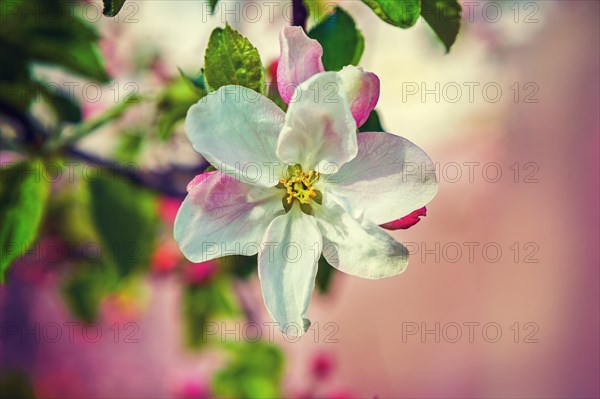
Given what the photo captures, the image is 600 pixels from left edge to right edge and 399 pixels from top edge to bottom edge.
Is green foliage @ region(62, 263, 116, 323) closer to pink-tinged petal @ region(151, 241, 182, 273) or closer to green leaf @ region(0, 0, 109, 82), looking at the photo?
pink-tinged petal @ region(151, 241, 182, 273)

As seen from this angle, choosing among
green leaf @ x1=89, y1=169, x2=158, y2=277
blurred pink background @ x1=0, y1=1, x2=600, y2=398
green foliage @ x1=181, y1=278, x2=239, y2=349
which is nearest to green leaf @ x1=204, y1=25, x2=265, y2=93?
green leaf @ x1=89, y1=169, x2=158, y2=277

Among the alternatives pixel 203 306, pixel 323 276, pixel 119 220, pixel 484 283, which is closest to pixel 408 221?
pixel 323 276

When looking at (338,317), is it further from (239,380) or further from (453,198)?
(239,380)

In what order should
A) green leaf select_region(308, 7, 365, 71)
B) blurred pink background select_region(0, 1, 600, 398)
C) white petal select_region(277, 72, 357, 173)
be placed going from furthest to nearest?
blurred pink background select_region(0, 1, 600, 398) < green leaf select_region(308, 7, 365, 71) < white petal select_region(277, 72, 357, 173)

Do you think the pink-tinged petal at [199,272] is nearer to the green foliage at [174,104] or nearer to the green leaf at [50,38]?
the green foliage at [174,104]

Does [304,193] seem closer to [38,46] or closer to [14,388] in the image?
[38,46]

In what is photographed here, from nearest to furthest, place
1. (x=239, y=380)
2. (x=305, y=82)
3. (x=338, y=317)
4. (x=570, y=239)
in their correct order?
(x=305, y=82), (x=239, y=380), (x=570, y=239), (x=338, y=317)

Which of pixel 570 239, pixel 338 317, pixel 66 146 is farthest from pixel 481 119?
pixel 66 146
